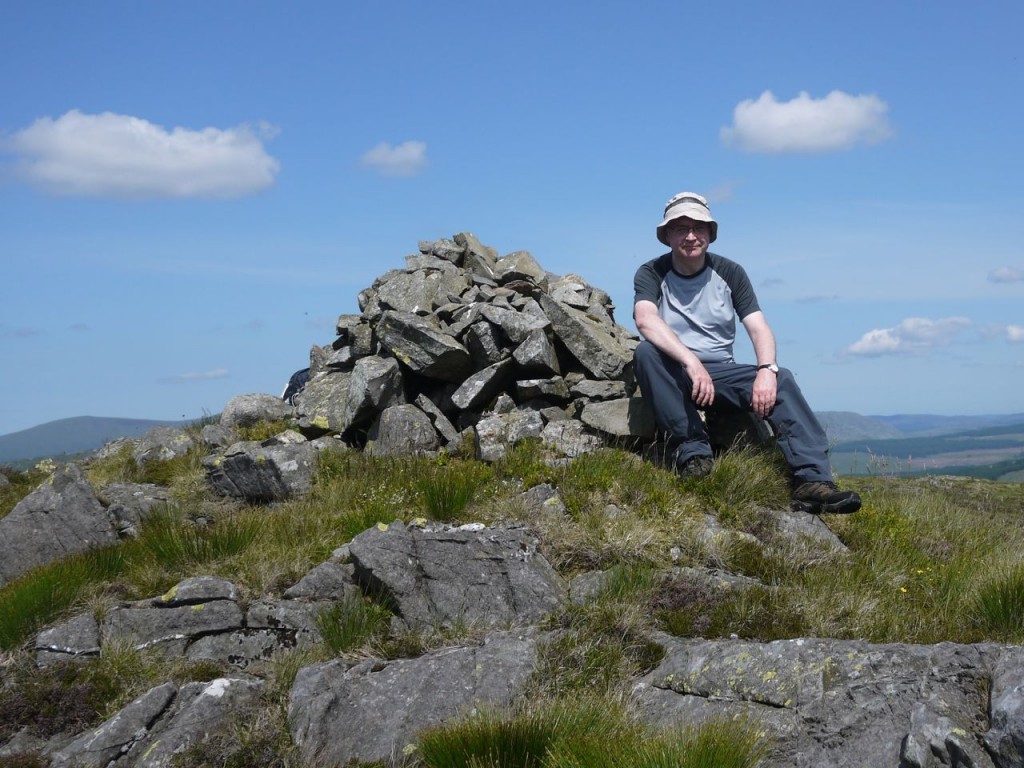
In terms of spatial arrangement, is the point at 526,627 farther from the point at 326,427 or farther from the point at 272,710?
the point at 326,427

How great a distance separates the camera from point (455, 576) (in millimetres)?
7781

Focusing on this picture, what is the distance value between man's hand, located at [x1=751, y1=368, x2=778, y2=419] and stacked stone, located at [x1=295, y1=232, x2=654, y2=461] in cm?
149

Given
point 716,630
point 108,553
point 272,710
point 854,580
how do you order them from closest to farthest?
point 272,710, point 716,630, point 854,580, point 108,553

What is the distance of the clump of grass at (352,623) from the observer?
7102 millimetres

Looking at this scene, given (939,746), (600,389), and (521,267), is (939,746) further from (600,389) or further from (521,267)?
(521,267)

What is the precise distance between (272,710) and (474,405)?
6.88m

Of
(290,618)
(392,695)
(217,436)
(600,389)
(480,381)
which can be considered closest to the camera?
(392,695)

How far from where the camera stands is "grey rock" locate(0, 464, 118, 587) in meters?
9.53

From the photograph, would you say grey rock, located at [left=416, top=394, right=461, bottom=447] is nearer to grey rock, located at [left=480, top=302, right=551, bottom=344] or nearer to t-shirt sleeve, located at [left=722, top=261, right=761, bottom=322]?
grey rock, located at [left=480, top=302, right=551, bottom=344]

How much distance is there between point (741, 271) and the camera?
1066 centimetres

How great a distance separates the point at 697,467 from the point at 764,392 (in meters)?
1.13

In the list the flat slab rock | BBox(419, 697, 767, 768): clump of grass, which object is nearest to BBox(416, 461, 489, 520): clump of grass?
the flat slab rock

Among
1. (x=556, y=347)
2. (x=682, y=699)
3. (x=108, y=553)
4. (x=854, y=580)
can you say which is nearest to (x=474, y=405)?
(x=556, y=347)

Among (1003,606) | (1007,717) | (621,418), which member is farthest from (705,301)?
(1007,717)
